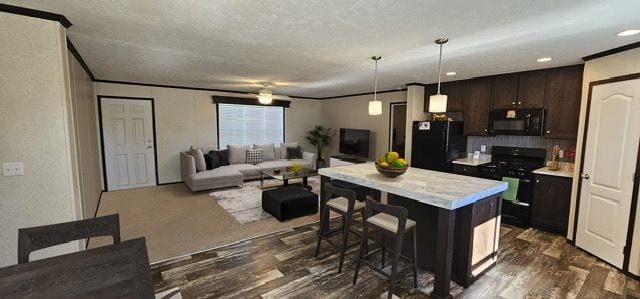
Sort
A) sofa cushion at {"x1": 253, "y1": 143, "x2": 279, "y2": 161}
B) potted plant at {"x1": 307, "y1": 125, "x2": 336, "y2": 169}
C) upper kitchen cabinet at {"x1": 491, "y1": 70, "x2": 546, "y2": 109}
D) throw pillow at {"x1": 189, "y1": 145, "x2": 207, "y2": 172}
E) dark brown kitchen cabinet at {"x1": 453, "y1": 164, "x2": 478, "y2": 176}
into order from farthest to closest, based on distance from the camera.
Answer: potted plant at {"x1": 307, "y1": 125, "x2": 336, "y2": 169}, sofa cushion at {"x1": 253, "y1": 143, "x2": 279, "y2": 161}, throw pillow at {"x1": 189, "y1": 145, "x2": 207, "y2": 172}, dark brown kitchen cabinet at {"x1": 453, "y1": 164, "x2": 478, "y2": 176}, upper kitchen cabinet at {"x1": 491, "y1": 70, "x2": 546, "y2": 109}

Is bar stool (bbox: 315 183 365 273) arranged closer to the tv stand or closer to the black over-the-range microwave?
the black over-the-range microwave

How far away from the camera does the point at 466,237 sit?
2.33 metres

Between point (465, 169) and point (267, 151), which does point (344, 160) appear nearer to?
point (267, 151)

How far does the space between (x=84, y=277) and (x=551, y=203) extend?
4.88 meters

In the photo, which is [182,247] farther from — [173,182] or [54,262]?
[173,182]

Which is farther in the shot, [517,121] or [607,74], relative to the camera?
[517,121]

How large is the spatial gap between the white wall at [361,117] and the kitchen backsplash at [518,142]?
5.94 feet

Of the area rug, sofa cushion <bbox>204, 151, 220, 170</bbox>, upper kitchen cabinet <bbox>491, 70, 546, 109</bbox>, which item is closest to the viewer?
upper kitchen cabinet <bbox>491, 70, 546, 109</bbox>

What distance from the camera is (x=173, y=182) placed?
6.18 metres

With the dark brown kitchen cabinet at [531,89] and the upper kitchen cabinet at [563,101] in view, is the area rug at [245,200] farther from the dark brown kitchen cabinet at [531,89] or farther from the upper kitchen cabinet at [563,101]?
the upper kitchen cabinet at [563,101]

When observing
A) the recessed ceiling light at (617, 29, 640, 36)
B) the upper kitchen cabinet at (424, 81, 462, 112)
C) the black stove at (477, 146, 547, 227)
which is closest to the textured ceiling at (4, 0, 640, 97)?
the recessed ceiling light at (617, 29, 640, 36)

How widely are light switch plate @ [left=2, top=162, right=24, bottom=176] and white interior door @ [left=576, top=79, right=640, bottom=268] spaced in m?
5.59

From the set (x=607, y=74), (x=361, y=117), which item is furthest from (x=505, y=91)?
(x=361, y=117)

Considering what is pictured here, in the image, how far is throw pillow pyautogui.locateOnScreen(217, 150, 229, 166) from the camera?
6230mm
